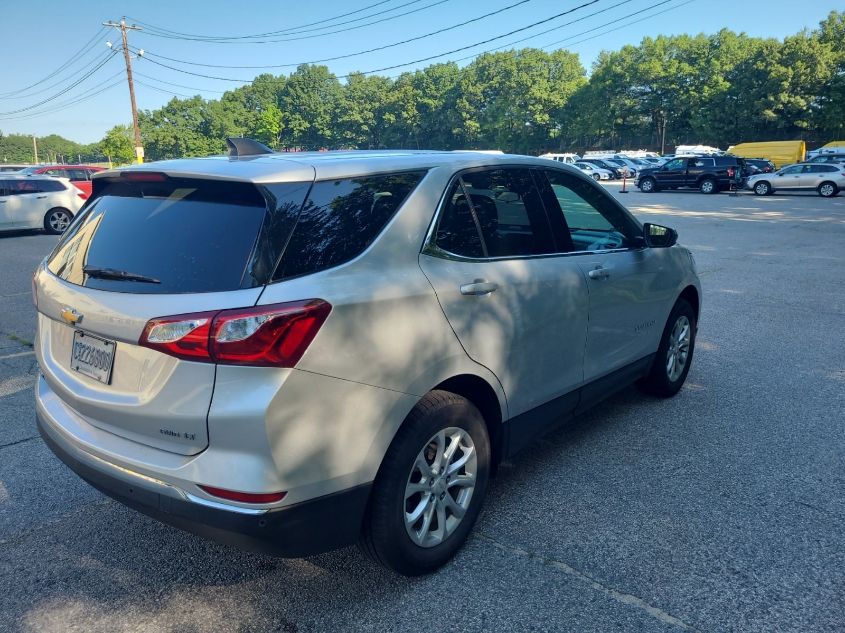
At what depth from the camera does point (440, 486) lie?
2666 millimetres

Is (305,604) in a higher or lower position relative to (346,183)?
lower

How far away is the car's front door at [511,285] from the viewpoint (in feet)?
8.94

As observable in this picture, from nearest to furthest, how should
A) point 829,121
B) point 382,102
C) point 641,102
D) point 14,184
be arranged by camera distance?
point 14,184 → point 829,121 → point 641,102 → point 382,102

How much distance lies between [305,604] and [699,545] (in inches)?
68.8

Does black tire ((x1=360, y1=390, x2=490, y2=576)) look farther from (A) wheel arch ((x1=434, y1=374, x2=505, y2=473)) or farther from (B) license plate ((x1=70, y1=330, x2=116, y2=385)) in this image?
(B) license plate ((x1=70, y1=330, x2=116, y2=385))

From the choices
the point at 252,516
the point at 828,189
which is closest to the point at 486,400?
the point at 252,516

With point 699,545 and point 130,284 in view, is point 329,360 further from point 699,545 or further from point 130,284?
point 699,545

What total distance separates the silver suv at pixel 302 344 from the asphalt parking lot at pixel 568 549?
30 centimetres

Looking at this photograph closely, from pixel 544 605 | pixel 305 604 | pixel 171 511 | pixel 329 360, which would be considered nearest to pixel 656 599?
pixel 544 605

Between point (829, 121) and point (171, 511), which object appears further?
point (829, 121)

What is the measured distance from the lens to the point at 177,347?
2137 millimetres

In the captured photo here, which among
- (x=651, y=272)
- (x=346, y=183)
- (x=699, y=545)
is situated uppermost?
(x=346, y=183)

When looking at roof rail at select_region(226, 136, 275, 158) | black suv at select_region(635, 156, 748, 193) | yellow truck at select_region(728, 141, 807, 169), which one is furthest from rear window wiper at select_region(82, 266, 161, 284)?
yellow truck at select_region(728, 141, 807, 169)

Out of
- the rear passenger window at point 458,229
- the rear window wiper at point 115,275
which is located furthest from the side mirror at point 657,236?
the rear window wiper at point 115,275
